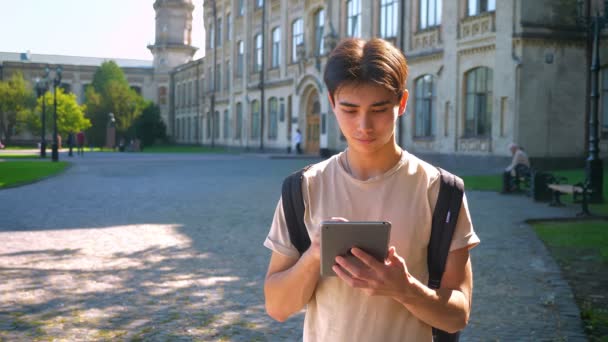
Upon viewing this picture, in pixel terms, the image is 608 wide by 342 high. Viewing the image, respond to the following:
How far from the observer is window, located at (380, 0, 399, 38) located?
32031mm

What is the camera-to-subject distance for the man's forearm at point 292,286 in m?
2.03

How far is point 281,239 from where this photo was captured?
2156 mm

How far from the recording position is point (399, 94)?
2.10 meters

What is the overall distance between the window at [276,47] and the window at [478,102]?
21.9 meters

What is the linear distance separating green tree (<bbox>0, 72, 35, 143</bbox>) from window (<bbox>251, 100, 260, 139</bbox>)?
3802 centimetres

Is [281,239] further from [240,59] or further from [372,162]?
[240,59]

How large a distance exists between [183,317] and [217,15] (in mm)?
57040

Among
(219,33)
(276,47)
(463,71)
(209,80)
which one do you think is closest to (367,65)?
(463,71)

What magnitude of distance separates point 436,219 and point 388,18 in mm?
31631

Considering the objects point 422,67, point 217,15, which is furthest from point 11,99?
point 422,67

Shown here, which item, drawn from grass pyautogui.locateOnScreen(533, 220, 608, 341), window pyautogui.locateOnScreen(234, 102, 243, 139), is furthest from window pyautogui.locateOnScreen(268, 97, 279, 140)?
grass pyautogui.locateOnScreen(533, 220, 608, 341)

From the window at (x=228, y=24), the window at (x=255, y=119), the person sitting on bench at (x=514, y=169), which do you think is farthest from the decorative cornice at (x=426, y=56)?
the window at (x=228, y=24)

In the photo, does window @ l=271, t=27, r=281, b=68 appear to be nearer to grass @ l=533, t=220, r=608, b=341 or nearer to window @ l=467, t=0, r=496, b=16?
window @ l=467, t=0, r=496, b=16

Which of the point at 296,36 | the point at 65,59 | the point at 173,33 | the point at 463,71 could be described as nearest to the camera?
the point at 463,71
